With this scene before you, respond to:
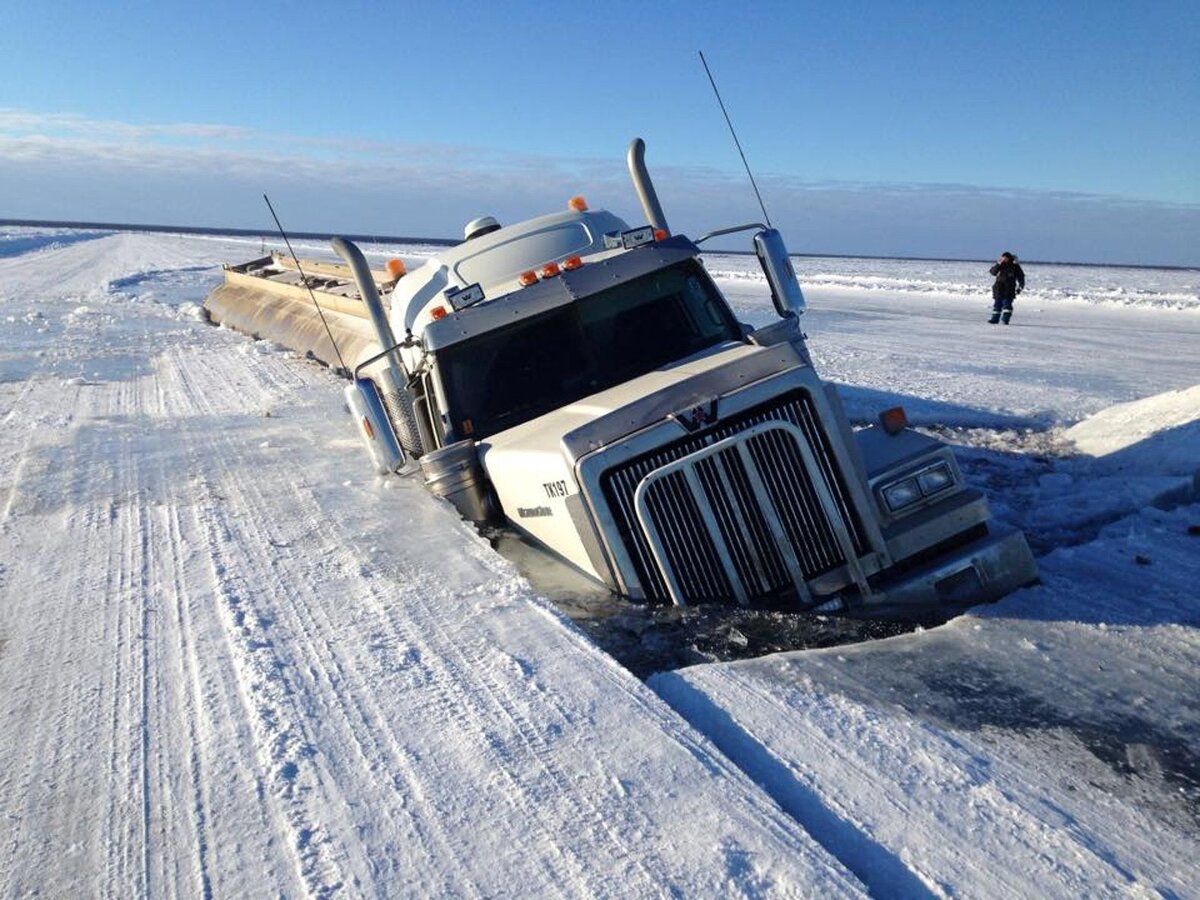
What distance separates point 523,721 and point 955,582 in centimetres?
253

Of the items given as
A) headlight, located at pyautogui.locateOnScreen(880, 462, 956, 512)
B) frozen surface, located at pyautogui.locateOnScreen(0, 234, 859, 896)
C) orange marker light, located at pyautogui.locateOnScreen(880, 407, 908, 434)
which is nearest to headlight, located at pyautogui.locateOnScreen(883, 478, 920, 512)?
→ headlight, located at pyautogui.locateOnScreen(880, 462, 956, 512)

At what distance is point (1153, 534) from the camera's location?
6.25 m

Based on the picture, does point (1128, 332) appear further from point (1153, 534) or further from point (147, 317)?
point (147, 317)

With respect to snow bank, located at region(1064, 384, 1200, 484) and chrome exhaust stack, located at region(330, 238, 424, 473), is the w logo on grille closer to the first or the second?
chrome exhaust stack, located at region(330, 238, 424, 473)

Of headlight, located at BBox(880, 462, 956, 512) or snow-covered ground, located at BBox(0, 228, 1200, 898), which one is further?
headlight, located at BBox(880, 462, 956, 512)

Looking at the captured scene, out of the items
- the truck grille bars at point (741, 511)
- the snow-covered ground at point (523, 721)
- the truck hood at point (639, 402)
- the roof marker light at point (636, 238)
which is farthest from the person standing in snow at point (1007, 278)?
the truck grille bars at point (741, 511)

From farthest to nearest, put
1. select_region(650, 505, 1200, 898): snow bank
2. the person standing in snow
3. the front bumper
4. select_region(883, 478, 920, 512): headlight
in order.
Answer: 1. the person standing in snow
2. select_region(883, 478, 920, 512): headlight
3. the front bumper
4. select_region(650, 505, 1200, 898): snow bank

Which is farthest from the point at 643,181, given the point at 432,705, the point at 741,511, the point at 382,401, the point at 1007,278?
the point at 1007,278

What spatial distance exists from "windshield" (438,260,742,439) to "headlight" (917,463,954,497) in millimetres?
1995

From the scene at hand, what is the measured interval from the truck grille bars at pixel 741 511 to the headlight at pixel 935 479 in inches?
20.0

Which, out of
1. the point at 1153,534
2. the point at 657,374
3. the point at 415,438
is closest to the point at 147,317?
the point at 415,438

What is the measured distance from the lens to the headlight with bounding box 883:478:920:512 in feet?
17.9

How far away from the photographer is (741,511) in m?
5.21

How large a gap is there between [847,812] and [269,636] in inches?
126
